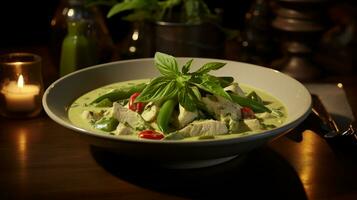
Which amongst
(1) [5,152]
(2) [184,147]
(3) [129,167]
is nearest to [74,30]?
(1) [5,152]

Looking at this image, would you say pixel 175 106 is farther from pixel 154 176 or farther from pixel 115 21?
pixel 115 21

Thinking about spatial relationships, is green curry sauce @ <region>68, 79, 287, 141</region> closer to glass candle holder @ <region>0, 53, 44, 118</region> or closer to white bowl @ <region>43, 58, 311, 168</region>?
white bowl @ <region>43, 58, 311, 168</region>

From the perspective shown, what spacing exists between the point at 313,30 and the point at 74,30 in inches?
27.3

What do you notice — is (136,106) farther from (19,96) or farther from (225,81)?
(19,96)

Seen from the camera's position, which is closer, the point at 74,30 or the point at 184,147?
the point at 184,147

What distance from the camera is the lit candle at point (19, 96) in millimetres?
1316

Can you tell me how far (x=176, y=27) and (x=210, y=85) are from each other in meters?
0.54

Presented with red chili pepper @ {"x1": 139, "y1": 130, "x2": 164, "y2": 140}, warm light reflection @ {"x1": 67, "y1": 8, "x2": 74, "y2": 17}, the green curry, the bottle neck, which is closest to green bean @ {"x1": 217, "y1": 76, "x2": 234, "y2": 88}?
the green curry

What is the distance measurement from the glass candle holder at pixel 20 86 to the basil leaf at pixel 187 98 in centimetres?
43

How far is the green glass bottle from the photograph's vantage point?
1.52m

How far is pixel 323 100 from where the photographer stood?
140 cm

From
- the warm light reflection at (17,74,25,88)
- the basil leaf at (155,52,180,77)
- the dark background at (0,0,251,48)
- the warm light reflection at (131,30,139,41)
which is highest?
the basil leaf at (155,52,180,77)

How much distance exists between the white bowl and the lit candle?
0.12 meters

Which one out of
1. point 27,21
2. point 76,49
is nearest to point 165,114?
point 76,49
